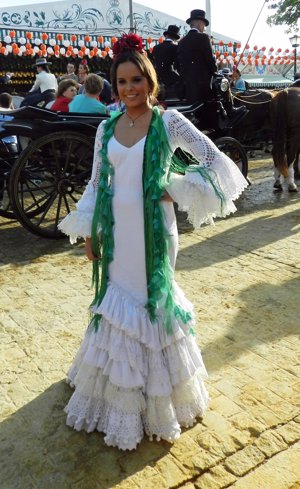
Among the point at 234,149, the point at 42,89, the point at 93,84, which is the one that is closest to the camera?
the point at 93,84

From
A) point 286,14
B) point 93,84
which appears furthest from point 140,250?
point 286,14

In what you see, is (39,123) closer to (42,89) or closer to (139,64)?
(139,64)

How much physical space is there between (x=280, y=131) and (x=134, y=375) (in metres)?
5.61

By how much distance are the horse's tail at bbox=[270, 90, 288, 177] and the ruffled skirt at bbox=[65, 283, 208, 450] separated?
5.04m

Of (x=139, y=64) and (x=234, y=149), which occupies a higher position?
(x=139, y=64)

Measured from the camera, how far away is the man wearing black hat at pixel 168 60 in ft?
23.7

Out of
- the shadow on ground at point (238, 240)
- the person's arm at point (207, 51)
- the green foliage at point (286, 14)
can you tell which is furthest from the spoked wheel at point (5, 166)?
the green foliage at point (286, 14)

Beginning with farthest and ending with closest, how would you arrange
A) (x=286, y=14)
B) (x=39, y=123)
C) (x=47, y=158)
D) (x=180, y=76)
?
(x=286, y=14)
(x=180, y=76)
(x=47, y=158)
(x=39, y=123)

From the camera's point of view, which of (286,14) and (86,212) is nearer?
(86,212)

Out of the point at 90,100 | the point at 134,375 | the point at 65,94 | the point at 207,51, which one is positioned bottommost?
the point at 134,375

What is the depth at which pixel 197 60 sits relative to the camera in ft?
20.4

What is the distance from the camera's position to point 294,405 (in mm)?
2486

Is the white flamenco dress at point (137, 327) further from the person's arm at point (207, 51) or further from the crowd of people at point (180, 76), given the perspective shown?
the person's arm at point (207, 51)

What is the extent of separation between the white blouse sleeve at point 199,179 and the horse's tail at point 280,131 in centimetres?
495
